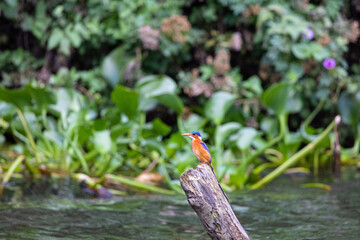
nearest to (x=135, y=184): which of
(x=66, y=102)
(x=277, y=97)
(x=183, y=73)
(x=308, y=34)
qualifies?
(x=66, y=102)

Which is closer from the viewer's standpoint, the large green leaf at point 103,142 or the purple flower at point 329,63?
the large green leaf at point 103,142

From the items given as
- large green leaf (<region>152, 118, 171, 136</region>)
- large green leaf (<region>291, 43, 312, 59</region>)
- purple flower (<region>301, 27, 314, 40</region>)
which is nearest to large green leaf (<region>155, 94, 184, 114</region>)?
large green leaf (<region>152, 118, 171, 136</region>)

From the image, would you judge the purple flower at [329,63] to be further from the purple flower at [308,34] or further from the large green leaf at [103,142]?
the large green leaf at [103,142]

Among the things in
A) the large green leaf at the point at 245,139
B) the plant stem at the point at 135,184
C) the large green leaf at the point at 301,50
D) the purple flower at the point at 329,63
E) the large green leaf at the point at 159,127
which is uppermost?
the large green leaf at the point at 301,50

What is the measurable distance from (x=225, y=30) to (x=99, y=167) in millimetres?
2478

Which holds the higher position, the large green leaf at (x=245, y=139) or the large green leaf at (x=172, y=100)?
the large green leaf at (x=172, y=100)

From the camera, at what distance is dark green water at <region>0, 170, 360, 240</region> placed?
2.13 metres

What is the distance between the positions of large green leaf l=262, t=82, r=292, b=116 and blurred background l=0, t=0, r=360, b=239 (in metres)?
0.01

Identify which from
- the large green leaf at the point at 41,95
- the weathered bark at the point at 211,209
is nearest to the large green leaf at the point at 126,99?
the large green leaf at the point at 41,95

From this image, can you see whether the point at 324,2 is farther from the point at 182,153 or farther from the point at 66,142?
the point at 66,142

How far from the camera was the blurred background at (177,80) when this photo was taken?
150 inches

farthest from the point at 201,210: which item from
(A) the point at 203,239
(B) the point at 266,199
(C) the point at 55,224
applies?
(B) the point at 266,199

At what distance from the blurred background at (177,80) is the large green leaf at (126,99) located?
1 centimetres

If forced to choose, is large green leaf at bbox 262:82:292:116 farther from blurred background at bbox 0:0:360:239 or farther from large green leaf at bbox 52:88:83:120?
large green leaf at bbox 52:88:83:120
